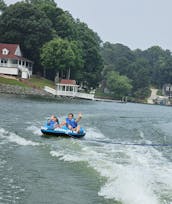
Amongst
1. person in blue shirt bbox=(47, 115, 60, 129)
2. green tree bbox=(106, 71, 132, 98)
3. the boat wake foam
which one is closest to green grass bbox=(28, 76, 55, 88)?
green tree bbox=(106, 71, 132, 98)

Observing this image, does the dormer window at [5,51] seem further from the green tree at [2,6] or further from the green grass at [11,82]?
the green tree at [2,6]

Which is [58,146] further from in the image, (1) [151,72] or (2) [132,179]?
(1) [151,72]

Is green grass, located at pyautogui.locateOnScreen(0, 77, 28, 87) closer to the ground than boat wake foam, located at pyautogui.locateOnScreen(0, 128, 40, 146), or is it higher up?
higher up

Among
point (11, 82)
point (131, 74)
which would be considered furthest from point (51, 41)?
point (131, 74)

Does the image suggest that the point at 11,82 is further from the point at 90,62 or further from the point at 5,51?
the point at 90,62

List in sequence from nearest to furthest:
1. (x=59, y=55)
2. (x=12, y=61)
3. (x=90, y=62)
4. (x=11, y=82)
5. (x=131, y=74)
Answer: (x=11, y=82), (x=59, y=55), (x=12, y=61), (x=90, y=62), (x=131, y=74)

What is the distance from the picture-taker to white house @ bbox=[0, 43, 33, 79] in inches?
3220

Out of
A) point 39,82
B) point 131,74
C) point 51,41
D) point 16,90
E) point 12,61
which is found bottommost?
point 16,90

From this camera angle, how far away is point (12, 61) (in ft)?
274

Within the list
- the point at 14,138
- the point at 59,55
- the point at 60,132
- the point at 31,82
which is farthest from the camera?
the point at 59,55

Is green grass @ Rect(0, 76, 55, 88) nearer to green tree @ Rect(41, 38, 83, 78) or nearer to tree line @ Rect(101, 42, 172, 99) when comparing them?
green tree @ Rect(41, 38, 83, 78)

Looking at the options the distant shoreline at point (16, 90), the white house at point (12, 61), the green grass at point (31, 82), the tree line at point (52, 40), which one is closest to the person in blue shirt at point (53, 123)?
the distant shoreline at point (16, 90)

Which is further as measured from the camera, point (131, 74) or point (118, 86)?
point (131, 74)

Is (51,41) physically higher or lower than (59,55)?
higher
